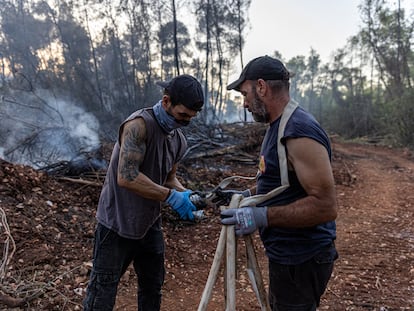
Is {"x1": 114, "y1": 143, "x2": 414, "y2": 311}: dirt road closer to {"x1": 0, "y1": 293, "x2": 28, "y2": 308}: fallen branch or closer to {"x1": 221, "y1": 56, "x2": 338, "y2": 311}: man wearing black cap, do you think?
{"x1": 0, "y1": 293, "x2": 28, "y2": 308}: fallen branch

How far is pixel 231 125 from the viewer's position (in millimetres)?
12234

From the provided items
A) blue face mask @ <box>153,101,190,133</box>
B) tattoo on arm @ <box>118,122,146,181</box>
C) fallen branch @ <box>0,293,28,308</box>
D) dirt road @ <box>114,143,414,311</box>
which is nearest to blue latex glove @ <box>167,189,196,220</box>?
tattoo on arm @ <box>118,122,146,181</box>

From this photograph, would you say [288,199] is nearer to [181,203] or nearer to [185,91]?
[181,203]

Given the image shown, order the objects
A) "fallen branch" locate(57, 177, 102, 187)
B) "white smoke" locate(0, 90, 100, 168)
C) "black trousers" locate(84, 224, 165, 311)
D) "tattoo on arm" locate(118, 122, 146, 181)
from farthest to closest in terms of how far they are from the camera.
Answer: "white smoke" locate(0, 90, 100, 168), "fallen branch" locate(57, 177, 102, 187), "black trousers" locate(84, 224, 165, 311), "tattoo on arm" locate(118, 122, 146, 181)

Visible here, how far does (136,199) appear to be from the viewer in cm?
200

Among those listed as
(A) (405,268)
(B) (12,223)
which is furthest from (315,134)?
(B) (12,223)

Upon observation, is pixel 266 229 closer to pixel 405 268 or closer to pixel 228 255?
pixel 228 255

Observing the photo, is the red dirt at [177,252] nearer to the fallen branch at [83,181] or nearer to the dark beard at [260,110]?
the fallen branch at [83,181]

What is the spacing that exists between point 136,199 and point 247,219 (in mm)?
773

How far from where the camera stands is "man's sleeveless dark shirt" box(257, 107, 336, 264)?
1462 mm

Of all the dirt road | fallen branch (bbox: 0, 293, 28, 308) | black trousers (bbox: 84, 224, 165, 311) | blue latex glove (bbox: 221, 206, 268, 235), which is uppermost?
blue latex glove (bbox: 221, 206, 268, 235)

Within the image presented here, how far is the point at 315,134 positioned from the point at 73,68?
19.8 metres

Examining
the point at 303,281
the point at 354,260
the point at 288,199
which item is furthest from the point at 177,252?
the point at 288,199

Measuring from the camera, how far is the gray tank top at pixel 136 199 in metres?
1.98
